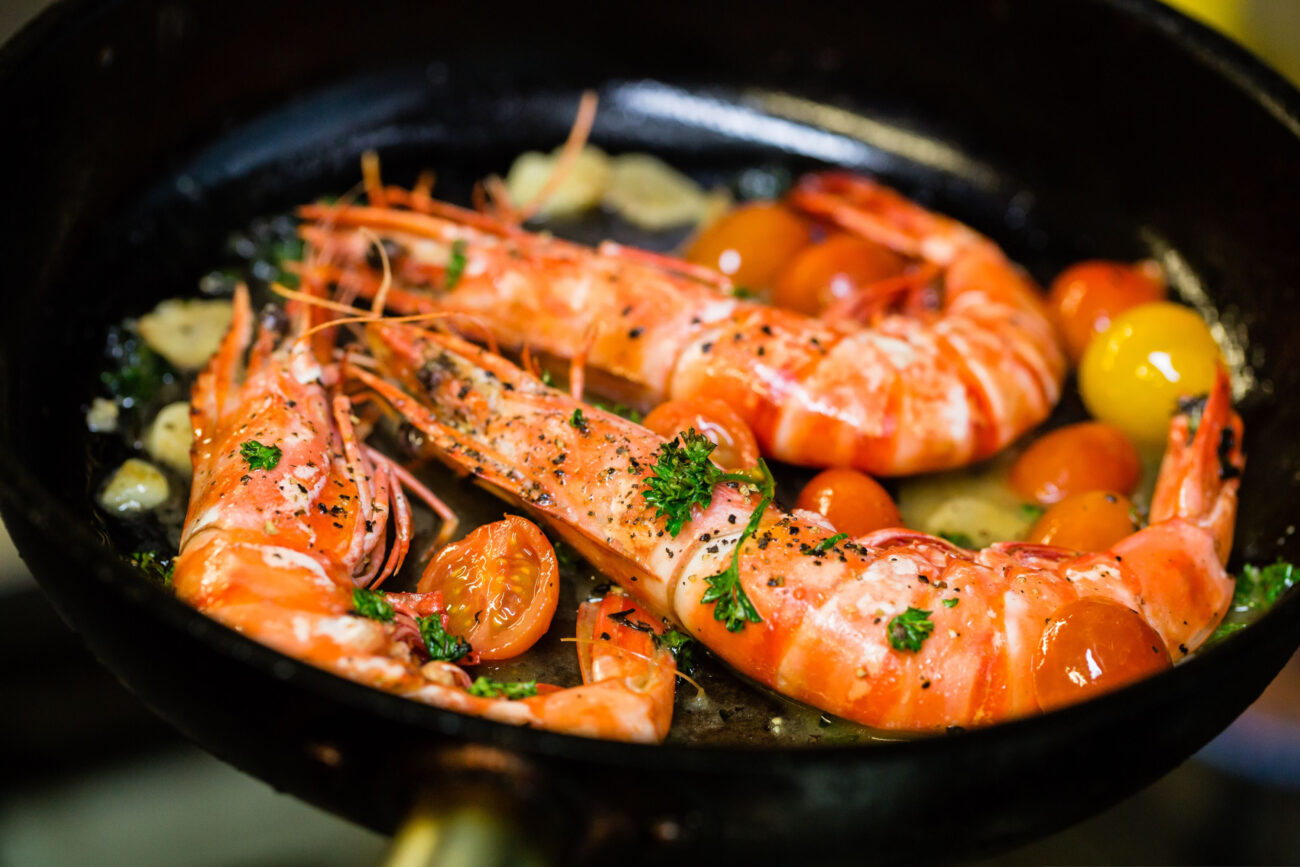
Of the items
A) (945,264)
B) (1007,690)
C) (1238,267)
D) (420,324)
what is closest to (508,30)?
(420,324)

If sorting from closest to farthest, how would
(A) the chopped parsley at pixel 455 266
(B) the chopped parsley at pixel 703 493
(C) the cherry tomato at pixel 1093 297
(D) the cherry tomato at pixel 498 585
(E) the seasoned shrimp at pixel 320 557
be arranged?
(E) the seasoned shrimp at pixel 320 557
(B) the chopped parsley at pixel 703 493
(D) the cherry tomato at pixel 498 585
(A) the chopped parsley at pixel 455 266
(C) the cherry tomato at pixel 1093 297

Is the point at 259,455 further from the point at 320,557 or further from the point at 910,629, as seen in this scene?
the point at 910,629

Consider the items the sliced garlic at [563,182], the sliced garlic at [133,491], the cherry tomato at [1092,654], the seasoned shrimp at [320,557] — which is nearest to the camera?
the seasoned shrimp at [320,557]

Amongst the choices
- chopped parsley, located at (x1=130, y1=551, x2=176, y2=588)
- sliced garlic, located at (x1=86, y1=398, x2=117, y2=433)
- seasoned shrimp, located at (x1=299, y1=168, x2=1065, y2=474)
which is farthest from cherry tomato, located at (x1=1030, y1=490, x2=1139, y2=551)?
sliced garlic, located at (x1=86, y1=398, x2=117, y2=433)

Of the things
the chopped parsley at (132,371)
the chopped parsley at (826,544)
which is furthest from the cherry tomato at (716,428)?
the chopped parsley at (132,371)

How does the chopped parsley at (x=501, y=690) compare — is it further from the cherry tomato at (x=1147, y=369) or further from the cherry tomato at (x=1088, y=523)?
the cherry tomato at (x=1147, y=369)

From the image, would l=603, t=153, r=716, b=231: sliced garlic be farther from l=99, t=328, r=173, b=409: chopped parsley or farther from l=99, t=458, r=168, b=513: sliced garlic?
l=99, t=458, r=168, b=513: sliced garlic
